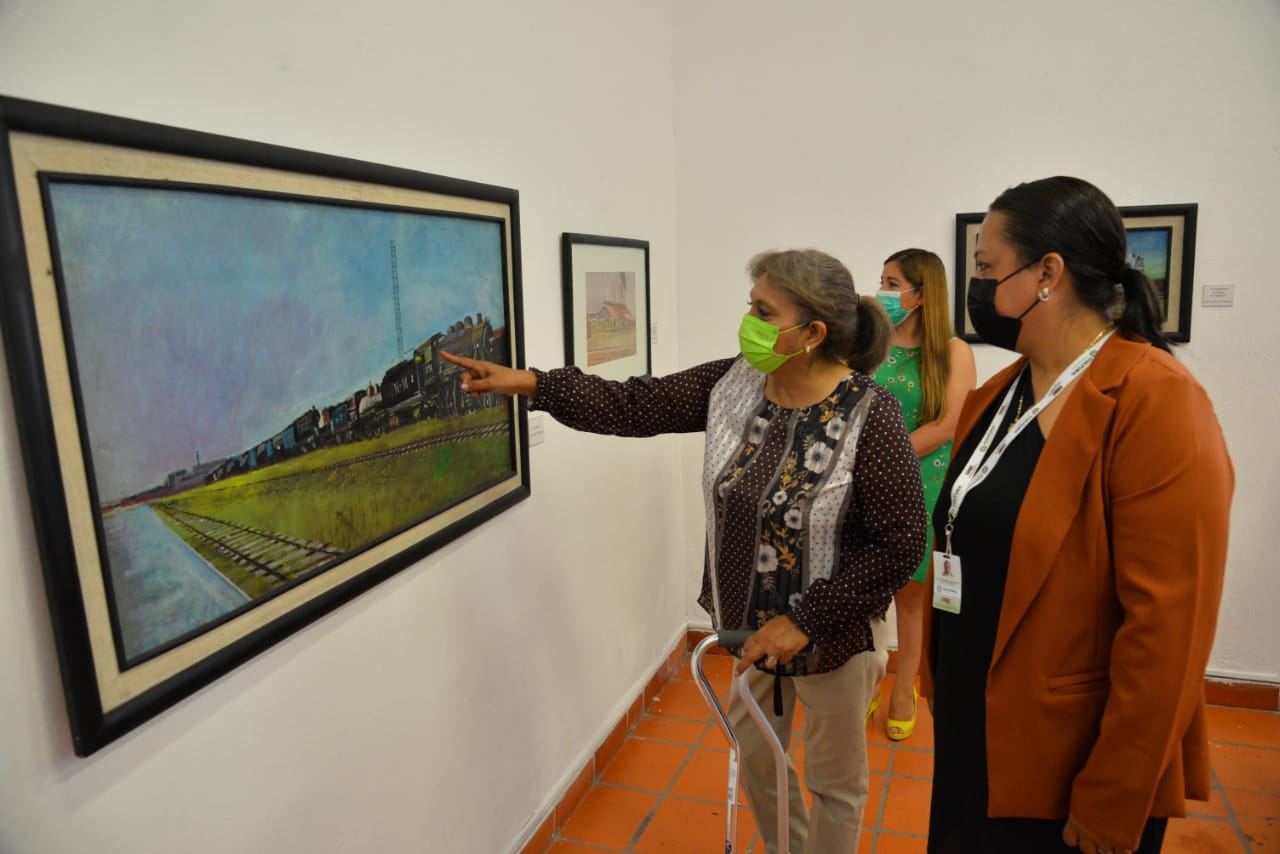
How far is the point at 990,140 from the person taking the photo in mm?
3201

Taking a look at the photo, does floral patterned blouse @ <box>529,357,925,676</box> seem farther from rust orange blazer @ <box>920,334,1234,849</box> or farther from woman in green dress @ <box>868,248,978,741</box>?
woman in green dress @ <box>868,248,978,741</box>

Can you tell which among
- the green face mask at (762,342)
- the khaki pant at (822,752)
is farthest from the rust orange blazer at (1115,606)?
the green face mask at (762,342)

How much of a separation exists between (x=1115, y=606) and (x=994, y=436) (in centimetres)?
36

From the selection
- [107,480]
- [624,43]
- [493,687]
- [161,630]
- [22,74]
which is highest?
[624,43]

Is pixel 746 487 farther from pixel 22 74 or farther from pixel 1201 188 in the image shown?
pixel 1201 188

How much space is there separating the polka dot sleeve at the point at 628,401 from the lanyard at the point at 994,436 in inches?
28.2

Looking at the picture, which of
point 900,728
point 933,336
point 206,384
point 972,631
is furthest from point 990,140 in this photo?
point 206,384

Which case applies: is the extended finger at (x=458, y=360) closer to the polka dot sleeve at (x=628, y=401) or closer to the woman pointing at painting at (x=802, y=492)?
the woman pointing at painting at (x=802, y=492)

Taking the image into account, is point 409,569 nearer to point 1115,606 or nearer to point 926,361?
point 1115,606

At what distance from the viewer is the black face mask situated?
1.47 m

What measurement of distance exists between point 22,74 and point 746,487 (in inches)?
56.0

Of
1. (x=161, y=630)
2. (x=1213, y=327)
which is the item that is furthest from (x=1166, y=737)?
(x=1213, y=327)

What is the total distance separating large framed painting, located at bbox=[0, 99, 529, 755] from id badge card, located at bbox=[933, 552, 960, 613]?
1.07 meters

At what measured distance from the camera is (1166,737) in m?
1.22
